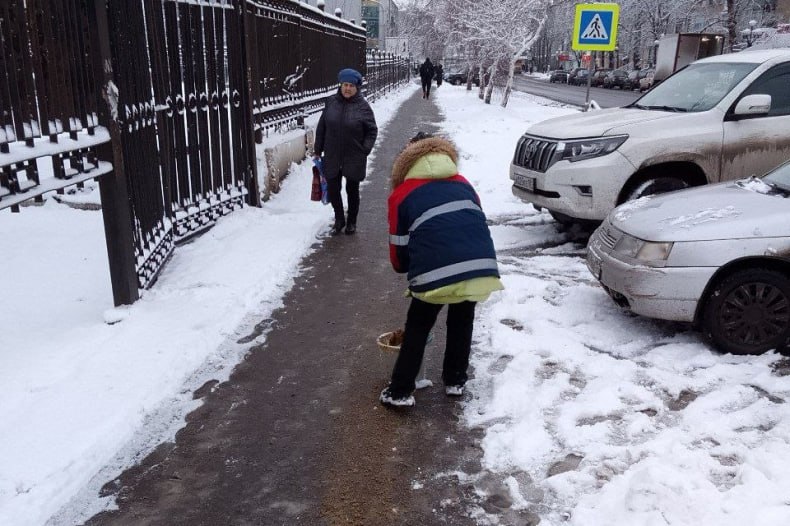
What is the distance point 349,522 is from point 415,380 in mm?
1300

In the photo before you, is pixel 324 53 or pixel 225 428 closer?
pixel 225 428

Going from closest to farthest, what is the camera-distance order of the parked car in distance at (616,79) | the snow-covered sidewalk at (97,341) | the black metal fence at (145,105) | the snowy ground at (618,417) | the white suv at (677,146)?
the snowy ground at (618,417) < the snow-covered sidewalk at (97,341) < the black metal fence at (145,105) < the white suv at (677,146) < the parked car in distance at (616,79)

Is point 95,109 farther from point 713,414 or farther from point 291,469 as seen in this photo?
point 713,414

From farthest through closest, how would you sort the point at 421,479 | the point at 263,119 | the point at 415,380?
1. the point at 263,119
2. the point at 415,380
3. the point at 421,479

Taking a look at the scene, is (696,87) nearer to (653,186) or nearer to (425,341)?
(653,186)

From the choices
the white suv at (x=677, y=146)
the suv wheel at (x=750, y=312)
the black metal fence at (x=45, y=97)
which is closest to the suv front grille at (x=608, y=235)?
the suv wheel at (x=750, y=312)

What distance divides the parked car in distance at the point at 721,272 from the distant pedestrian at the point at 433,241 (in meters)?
1.49

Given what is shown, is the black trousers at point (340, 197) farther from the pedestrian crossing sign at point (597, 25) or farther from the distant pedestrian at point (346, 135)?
the pedestrian crossing sign at point (597, 25)

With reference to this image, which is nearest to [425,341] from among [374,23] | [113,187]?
[113,187]

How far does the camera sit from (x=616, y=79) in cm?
5206

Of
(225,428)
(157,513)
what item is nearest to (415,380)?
(225,428)

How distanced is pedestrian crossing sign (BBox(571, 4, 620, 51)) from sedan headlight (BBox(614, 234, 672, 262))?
7.87 metres

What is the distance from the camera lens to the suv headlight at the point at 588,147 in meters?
6.88

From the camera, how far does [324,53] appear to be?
15.7 m
